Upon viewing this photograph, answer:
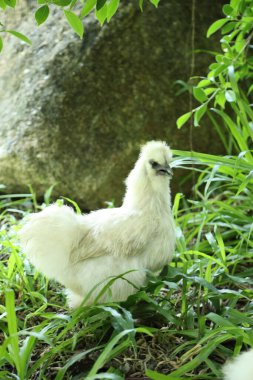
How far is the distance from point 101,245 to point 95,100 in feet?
5.29

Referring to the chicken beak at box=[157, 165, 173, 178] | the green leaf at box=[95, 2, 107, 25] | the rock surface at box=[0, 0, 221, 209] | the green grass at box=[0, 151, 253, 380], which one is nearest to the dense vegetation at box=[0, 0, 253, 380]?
the green grass at box=[0, 151, 253, 380]

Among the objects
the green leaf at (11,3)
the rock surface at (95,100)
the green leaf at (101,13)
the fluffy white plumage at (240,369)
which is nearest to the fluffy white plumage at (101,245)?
the fluffy white plumage at (240,369)

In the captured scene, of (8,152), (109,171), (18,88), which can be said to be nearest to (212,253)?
(109,171)

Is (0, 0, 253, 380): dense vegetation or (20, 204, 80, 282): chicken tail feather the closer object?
(0, 0, 253, 380): dense vegetation

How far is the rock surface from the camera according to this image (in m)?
3.47

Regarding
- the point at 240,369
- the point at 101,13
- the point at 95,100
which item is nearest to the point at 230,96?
the point at 101,13

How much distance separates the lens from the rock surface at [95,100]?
137 inches

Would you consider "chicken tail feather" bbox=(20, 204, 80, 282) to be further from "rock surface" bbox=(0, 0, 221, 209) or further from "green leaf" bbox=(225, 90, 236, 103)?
"rock surface" bbox=(0, 0, 221, 209)

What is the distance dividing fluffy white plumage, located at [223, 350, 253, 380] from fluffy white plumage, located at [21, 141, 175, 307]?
49 centimetres

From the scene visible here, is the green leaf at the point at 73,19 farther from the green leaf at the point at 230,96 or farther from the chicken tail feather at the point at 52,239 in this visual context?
the green leaf at the point at 230,96

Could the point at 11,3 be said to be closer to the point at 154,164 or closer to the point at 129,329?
the point at 154,164

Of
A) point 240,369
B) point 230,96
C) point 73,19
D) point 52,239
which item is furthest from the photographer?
point 230,96

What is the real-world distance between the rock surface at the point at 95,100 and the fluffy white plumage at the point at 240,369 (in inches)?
73.9

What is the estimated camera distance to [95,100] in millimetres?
3555
